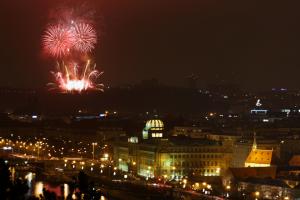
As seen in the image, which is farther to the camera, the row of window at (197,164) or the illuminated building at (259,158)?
the row of window at (197,164)

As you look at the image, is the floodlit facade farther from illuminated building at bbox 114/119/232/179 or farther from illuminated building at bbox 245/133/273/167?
illuminated building at bbox 245/133/273/167

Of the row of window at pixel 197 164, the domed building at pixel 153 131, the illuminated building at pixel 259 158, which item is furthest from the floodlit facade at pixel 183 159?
the domed building at pixel 153 131

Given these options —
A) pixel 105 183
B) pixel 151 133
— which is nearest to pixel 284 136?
pixel 151 133

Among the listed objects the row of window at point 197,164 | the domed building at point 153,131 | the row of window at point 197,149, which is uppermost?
the domed building at point 153,131

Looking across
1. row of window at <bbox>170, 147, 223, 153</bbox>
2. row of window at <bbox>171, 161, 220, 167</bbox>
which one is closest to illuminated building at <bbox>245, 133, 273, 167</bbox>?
row of window at <bbox>171, 161, 220, 167</bbox>

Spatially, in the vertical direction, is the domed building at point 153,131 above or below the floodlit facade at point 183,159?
above

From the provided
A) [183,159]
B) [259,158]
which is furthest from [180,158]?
[259,158]

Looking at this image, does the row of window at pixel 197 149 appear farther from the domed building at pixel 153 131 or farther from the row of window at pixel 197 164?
the domed building at pixel 153 131

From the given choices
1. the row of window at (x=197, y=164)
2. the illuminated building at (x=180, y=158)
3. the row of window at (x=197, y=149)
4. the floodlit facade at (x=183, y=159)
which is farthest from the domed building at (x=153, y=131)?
the row of window at (x=197, y=164)

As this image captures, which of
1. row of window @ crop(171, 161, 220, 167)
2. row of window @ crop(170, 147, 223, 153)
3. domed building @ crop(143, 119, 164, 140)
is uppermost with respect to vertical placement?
domed building @ crop(143, 119, 164, 140)

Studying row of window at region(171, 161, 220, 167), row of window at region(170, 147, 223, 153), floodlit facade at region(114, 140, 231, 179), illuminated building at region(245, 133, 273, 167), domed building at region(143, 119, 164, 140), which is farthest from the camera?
domed building at region(143, 119, 164, 140)

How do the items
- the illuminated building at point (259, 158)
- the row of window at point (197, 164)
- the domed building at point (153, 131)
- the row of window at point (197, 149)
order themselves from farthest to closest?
the domed building at point (153, 131), the row of window at point (197, 149), the row of window at point (197, 164), the illuminated building at point (259, 158)

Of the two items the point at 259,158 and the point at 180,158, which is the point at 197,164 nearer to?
the point at 180,158

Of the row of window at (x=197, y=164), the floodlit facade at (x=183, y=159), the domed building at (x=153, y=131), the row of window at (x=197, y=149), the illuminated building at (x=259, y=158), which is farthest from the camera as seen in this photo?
the domed building at (x=153, y=131)
